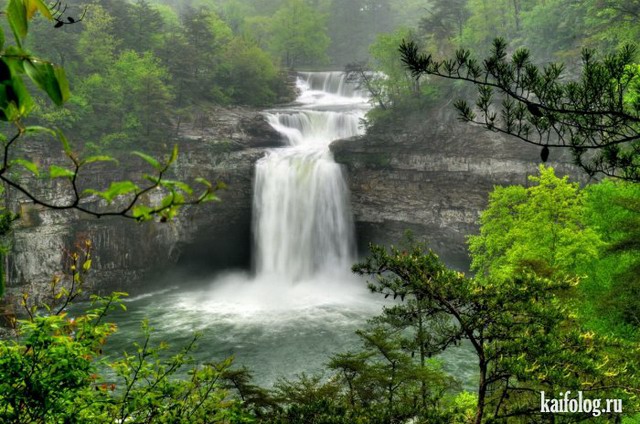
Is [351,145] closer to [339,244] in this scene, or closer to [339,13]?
[339,244]

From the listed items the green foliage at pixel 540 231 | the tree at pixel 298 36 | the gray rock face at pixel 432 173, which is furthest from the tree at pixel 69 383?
the tree at pixel 298 36

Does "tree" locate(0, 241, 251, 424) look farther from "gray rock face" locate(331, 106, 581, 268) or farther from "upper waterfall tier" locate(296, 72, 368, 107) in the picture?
"upper waterfall tier" locate(296, 72, 368, 107)

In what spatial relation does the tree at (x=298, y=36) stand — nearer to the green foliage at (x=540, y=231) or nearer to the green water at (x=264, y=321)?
the green water at (x=264, y=321)

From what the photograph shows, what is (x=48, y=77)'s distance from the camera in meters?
1.16

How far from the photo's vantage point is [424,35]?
40.7 metres

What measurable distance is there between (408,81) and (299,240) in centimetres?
1510

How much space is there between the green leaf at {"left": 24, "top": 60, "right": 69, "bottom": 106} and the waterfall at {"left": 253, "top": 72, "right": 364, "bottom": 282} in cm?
3295

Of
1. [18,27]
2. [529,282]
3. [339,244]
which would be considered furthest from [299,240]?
[18,27]

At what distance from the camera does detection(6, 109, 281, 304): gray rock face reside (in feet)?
90.6

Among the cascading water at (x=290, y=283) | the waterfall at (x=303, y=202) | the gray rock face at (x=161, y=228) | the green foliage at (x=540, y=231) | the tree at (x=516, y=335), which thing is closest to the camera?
the tree at (x=516, y=335)

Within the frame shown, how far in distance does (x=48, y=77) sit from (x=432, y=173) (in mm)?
32882

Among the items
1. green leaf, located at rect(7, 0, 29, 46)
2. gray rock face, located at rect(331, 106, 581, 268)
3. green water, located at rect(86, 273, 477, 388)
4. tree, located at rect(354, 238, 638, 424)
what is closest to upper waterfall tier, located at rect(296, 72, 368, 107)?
gray rock face, located at rect(331, 106, 581, 268)

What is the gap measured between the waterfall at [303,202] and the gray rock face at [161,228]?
4.88 ft

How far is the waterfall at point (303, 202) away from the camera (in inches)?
1351
